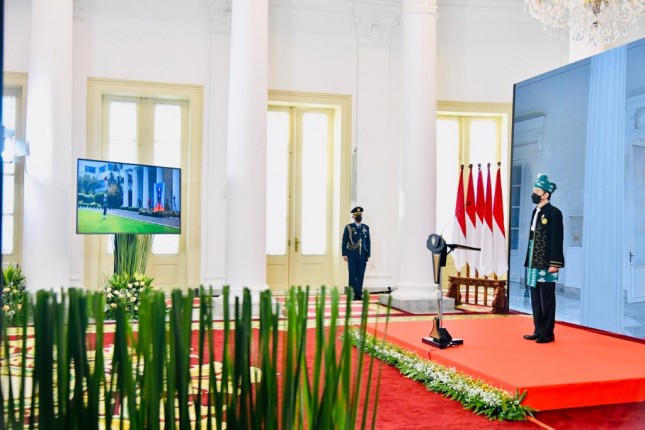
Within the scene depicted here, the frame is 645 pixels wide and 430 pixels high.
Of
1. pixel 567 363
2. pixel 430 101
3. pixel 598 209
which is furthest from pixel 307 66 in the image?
pixel 567 363

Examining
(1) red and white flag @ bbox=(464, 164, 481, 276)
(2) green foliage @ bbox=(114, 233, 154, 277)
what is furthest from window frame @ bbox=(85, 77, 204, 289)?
(1) red and white flag @ bbox=(464, 164, 481, 276)

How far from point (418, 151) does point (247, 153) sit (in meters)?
2.57

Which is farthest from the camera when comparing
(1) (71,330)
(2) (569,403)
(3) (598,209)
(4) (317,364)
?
(3) (598,209)

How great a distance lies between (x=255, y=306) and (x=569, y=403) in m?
3.84

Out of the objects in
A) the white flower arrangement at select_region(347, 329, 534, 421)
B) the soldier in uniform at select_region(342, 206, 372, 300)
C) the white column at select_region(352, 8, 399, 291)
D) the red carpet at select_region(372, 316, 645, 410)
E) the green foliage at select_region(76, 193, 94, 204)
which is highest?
the white column at select_region(352, 8, 399, 291)

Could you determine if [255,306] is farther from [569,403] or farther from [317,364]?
[317,364]

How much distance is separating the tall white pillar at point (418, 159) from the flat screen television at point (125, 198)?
10.4 ft

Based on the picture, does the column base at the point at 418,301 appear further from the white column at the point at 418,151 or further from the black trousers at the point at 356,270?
the black trousers at the point at 356,270

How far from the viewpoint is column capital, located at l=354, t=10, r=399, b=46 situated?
11242 millimetres

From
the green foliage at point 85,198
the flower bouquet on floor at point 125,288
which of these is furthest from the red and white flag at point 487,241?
the green foliage at point 85,198

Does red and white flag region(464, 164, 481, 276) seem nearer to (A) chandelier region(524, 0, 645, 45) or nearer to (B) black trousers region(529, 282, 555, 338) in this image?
(A) chandelier region(524, 0, 645, 45)

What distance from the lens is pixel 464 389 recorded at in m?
4.44

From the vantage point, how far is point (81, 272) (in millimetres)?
9742

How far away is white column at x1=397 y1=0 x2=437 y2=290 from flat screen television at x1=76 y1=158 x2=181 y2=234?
10.4 feet
